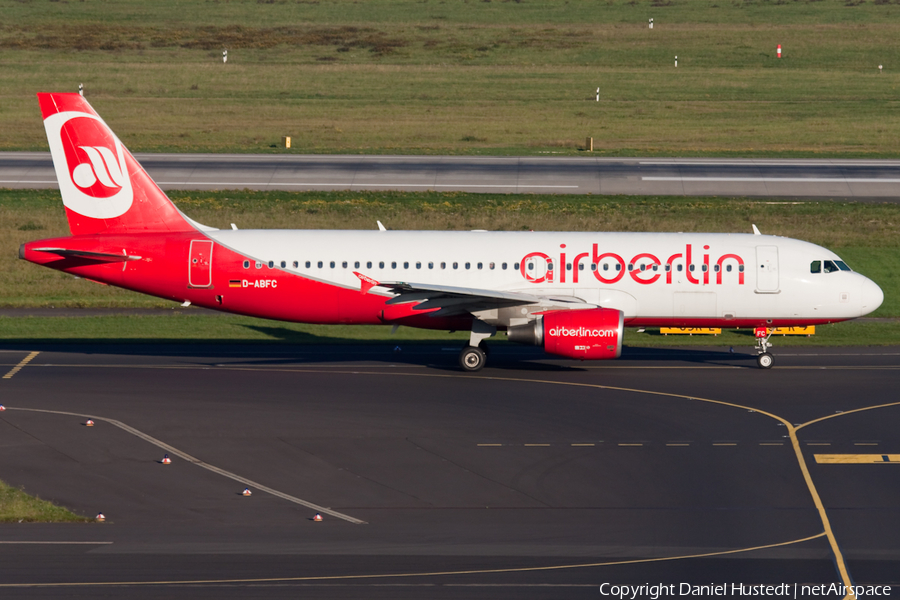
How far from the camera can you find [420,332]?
42.0 meters

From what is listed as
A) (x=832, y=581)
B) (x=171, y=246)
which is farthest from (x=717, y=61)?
(x=832, y=581)

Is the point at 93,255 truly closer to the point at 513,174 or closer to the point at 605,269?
the point at 605,269

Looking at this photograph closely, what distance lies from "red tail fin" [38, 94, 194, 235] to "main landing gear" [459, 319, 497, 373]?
9.80 metres

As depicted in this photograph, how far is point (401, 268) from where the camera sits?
3481cm

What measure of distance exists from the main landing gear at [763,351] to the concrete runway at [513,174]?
28.1m

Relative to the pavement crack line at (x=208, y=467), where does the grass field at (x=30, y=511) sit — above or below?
below

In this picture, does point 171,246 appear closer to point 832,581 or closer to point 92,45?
point 832,581

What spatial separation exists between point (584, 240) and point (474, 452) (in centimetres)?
1114

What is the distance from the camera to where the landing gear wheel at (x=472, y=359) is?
34.6 meters

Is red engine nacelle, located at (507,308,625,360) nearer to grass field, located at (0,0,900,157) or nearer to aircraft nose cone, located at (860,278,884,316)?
aircraft nose cone, located at (860,278,884,316)

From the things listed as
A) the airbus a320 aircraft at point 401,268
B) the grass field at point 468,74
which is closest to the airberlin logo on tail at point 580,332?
the airbus a320 aircraft at point 401,268

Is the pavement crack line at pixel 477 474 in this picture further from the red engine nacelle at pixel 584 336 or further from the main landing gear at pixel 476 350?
the main landing gear at pixel 476 350

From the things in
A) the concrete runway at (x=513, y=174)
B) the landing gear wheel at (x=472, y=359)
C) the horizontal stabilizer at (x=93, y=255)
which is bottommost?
the landing gear wheel at (x=472, y=359)

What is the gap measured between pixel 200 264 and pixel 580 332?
12215 millimetres
